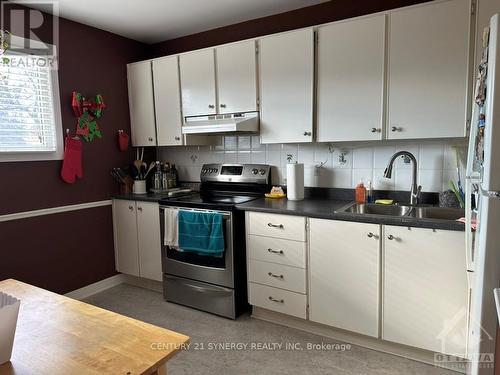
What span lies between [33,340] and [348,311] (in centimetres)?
179

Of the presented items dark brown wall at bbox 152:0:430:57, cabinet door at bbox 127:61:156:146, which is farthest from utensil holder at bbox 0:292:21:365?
dark brown wall at bbox 152:0:430:57

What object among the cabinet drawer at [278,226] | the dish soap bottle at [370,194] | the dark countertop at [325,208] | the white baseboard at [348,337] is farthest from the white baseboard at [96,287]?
the dish soap bottle at [370,194]

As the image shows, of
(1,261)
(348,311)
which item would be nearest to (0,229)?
(1,261)

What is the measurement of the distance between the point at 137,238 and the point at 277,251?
1456 mm

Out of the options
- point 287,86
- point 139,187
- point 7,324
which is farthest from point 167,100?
point 7,324

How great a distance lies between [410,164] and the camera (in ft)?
8.10

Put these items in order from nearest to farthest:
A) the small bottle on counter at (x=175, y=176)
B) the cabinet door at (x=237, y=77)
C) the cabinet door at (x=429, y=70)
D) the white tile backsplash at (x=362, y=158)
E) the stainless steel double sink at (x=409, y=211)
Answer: the cabinet door at (x=429, y=70)
the stainless steel double sink at (x=409, y=211)
the white tile backsplash at (x=362, y=158)
the cabinet door at (x=237, y=77)
the small bottle on counter at (x=175, y=176)

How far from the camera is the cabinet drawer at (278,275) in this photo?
238cm

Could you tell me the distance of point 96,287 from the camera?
324 centimetres

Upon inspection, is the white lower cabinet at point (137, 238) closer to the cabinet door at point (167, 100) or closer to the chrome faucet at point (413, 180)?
the cabinet door at point (167, 100)

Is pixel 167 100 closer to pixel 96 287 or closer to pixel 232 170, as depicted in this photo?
pixel 232 170

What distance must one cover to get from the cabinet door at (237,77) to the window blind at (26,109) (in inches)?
55.8

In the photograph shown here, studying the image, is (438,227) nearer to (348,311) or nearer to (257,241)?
(348,311)

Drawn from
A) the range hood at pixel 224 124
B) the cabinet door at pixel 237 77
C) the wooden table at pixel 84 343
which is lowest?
the wooden table at pixel 84 343
